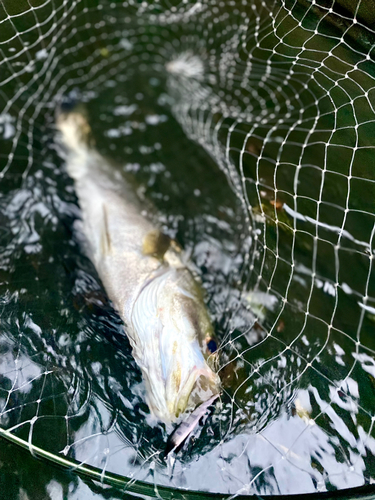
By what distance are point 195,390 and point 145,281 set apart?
0.89 metres

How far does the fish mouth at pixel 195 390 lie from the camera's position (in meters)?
1.98

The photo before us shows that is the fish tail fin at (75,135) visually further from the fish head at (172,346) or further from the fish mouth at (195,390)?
the fish mouth at (195,390)

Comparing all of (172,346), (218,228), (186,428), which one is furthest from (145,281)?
(186,428)

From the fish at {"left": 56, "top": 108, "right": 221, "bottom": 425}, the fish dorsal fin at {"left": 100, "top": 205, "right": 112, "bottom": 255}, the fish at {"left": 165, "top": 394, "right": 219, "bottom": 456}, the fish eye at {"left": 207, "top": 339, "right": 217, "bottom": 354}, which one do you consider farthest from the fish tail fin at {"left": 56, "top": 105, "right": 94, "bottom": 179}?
the fish at {"left": 165, "top": 394, "right": 219, "bottom": 456}

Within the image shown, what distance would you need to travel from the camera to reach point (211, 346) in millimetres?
2293

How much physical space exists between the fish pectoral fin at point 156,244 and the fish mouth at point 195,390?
3.44 ft

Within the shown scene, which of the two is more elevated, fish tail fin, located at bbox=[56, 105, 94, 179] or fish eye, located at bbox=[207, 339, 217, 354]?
fish tail fin, located at bbox=[56, 105, 94, 179]

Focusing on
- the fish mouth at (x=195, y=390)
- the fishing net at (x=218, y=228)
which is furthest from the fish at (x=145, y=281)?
the fishing net at (x=218, y=228)

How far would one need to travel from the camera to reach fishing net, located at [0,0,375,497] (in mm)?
2031

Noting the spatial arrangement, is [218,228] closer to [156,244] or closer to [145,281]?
[156,244]

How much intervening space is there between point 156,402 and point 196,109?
258 cm

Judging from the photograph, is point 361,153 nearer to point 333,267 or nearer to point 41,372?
point 333,267

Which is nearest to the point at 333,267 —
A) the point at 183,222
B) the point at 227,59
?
the point at 183,222

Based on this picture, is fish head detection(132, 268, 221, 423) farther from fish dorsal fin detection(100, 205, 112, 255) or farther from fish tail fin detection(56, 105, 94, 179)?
fish tail fin detection(56, 105, 94, 179)
